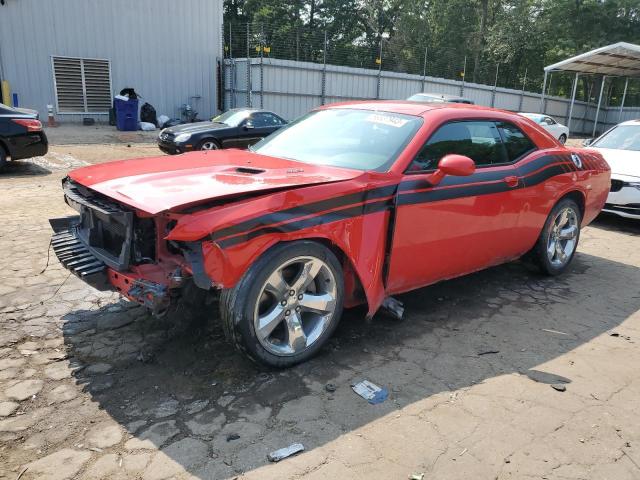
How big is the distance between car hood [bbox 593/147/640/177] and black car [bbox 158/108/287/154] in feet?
22.4

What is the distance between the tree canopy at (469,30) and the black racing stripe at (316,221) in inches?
845

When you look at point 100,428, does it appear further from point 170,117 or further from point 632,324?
point 170,117

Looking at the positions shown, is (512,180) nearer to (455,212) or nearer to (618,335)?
(455,212)

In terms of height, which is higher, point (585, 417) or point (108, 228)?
point (108, 228)

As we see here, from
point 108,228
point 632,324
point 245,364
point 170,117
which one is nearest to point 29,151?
point 108,228

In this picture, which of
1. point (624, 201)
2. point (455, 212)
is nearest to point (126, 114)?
point (624, 201)

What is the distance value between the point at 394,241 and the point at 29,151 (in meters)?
8.52

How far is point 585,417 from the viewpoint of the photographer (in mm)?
2861

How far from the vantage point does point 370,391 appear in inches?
117

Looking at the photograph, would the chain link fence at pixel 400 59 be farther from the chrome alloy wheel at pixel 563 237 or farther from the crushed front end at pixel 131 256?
the crushed front end at pixel 131 256

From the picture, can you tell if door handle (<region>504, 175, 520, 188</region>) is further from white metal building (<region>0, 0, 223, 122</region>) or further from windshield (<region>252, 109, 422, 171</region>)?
white metal building (<region>0, 0, 223, 122</region>)

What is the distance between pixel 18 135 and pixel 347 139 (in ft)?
25.9

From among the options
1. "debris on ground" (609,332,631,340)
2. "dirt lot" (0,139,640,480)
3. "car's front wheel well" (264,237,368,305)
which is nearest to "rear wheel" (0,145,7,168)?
"dirt lot" (0,139,640,480)

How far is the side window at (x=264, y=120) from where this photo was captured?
12.0 metres
